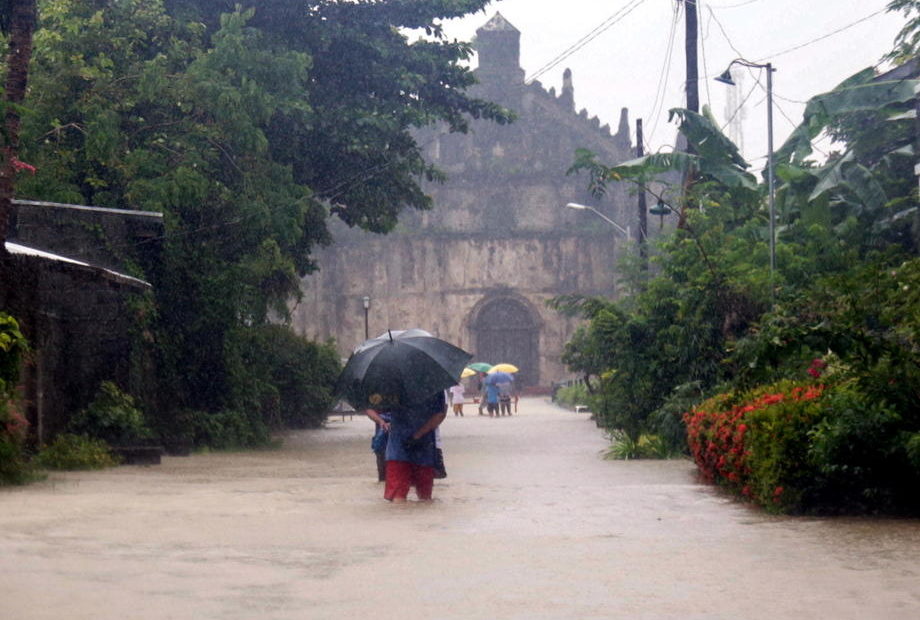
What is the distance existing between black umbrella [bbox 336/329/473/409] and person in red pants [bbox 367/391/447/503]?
12cm

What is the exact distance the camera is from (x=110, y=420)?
765 inches

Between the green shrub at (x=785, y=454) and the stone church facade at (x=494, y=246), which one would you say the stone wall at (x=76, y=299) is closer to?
the green shrub at (x=785, y=454)

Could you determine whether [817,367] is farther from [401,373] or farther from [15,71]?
[15,71]

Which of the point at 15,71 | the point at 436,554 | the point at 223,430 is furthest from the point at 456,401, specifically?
the point at 436,554

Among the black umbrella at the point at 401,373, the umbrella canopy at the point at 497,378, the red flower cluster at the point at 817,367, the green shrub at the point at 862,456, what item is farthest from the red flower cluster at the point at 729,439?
the umbrella canopy at the point at 497,378

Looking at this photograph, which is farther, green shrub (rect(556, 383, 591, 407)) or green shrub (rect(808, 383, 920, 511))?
green shrub (rect(556, 383, 591, 407))

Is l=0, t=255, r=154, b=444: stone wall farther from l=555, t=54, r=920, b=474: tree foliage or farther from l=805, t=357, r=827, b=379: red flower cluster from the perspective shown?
l=805, t=357, r=827, b=379: red flower cluster

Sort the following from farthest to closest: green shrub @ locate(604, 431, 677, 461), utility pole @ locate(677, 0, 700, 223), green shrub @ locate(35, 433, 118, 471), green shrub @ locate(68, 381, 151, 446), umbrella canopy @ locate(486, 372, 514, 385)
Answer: umbrella canopy @ locate(486, 372, 514, 385), utility pole @ locate(677, 0, 700, 223), green shrub @ locate(604, 431, 677, 461), green shrub @ locate(68, 381, 151, 446), green shrub @ locate(35, 433, 118, 471)

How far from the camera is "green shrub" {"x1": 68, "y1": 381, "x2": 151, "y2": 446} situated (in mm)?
19359

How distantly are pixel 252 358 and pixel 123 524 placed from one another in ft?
54.1

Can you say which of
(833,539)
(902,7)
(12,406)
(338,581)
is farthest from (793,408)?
(902,7)

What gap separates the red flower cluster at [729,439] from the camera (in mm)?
12844

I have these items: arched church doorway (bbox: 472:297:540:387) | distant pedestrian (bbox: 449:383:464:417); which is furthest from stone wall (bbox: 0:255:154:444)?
arched church doorway (bbox: 472:297:540:387)

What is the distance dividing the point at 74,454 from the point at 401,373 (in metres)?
6.38
